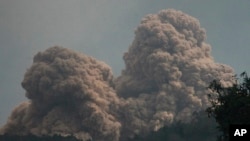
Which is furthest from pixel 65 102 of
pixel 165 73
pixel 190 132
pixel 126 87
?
A: pixel 190 132

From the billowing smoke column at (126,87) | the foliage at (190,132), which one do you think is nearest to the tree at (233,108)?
the foliage at (190,132)

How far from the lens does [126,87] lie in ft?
278

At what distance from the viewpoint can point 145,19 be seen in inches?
3558

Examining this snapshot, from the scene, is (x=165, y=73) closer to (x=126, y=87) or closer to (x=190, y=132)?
(x=126, y=87)

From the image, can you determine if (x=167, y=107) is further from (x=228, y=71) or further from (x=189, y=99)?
(x=228, y=71)

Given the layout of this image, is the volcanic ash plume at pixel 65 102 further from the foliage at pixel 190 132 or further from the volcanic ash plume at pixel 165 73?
the foliage at pixel 190 132

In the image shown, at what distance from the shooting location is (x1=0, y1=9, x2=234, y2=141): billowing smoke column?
70.9 meters

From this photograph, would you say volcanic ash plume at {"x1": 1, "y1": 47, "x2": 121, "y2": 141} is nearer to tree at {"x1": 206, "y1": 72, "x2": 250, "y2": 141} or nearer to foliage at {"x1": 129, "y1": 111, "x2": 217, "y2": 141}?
foliage at {"x1": 129, "y1": 111, "x2": 217, "y2": 141}

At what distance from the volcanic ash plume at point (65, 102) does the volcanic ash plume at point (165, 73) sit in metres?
5.47

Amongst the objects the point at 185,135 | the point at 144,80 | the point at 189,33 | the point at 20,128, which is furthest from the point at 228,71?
the point at 20,128

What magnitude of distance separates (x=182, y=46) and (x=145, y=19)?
35.6 feet

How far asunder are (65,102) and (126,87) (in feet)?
52.1

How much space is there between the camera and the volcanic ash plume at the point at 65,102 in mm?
69688

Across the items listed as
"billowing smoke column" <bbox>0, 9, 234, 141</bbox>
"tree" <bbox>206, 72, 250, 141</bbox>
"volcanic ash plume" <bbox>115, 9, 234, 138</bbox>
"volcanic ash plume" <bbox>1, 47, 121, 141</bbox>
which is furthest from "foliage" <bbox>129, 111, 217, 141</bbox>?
"tree" <bbox>206, 72, 250, 141</bbox>
